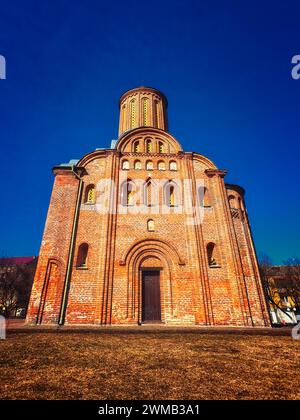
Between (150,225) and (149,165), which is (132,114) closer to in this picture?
(149,165)

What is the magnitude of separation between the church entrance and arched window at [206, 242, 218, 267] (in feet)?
9.74

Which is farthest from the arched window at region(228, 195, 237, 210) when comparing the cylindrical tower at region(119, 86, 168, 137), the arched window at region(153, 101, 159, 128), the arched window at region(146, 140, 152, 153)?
the arched window at region(153, 101, 159, 128)

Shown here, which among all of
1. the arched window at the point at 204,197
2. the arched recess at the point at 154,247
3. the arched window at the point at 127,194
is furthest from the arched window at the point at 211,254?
the arched window at the point at 127,194

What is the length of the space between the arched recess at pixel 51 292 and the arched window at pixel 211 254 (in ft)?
25.7

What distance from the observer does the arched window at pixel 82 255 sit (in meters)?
12.1

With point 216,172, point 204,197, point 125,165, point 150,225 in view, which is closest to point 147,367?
point 150,225

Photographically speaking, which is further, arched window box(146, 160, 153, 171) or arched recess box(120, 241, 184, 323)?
arched window box(146, 160, 153, 171)

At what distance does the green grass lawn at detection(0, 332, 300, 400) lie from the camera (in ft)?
12.7

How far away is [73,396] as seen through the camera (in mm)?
3680

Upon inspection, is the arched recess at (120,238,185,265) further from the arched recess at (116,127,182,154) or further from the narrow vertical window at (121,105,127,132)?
the narrow vertical window at (121,105,127,132)

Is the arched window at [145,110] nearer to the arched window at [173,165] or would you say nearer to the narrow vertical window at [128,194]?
the arched window at [173,165]

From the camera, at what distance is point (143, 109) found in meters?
20.1
